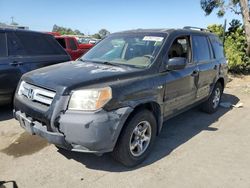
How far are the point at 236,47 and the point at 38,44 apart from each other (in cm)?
856

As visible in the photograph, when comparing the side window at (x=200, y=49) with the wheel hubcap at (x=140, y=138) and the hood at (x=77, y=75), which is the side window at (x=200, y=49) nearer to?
the hood at (x=77, y=75)

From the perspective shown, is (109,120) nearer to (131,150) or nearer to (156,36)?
(131,150)

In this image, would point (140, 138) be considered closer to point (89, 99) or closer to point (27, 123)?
point (89, 99)

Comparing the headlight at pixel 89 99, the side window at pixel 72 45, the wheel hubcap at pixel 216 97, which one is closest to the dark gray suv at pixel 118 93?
the headlight at pixel 89 99

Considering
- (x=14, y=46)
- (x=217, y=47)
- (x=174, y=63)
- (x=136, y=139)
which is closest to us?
(x=136, y=139)

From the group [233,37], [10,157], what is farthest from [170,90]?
[233,37]

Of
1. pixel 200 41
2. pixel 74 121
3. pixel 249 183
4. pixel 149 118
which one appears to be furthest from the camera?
pixel 200 41

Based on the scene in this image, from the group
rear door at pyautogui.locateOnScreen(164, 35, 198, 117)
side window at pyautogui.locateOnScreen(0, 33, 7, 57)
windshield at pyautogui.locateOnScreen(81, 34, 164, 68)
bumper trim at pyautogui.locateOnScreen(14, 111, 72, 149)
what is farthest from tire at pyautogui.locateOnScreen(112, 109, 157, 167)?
side window at pyautogui.locateOnScreen(0, 33, 7, 57)

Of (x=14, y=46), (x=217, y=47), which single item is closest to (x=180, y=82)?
(x=217, y=47)

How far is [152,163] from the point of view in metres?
4.14

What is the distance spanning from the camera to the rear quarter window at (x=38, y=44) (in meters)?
6.27

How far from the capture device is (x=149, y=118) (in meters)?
4.04

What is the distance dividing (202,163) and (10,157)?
275 centimetres

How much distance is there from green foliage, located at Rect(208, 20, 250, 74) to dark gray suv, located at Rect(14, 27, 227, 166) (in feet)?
22.5
